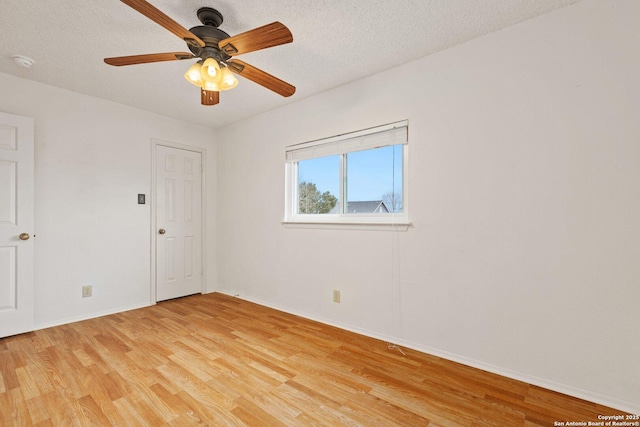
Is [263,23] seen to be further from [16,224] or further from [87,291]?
[87,291]

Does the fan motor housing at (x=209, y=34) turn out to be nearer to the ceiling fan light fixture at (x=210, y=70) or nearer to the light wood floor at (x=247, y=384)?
the ceiling fan light fixture at (x=210, y=70)

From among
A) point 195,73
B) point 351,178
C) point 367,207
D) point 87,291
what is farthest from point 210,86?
point 87,291

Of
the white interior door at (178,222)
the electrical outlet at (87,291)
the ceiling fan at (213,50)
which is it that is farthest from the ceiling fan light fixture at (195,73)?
the electrical outlet at (87,291)

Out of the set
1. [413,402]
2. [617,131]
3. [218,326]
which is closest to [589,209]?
[617,131]

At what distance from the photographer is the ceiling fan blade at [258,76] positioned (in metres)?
1.92

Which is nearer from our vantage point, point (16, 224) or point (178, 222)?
point (16, 224)

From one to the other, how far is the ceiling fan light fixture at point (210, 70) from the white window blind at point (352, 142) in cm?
141

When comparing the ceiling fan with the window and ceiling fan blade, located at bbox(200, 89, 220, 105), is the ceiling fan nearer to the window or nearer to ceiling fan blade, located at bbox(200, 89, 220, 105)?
ceiling fan blade, located at bbox(200, 89, 220, 105)

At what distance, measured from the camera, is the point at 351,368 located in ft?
6.88

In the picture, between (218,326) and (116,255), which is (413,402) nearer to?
(218,326)

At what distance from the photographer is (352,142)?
9.39 feet

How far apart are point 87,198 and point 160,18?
2549 mm

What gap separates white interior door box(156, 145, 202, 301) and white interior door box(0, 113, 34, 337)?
46.5 inches

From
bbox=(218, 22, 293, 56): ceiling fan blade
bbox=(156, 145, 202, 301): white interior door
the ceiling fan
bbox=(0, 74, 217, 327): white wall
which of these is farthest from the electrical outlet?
bbox=(218, 22, 293, 56): ceiling fan blade
